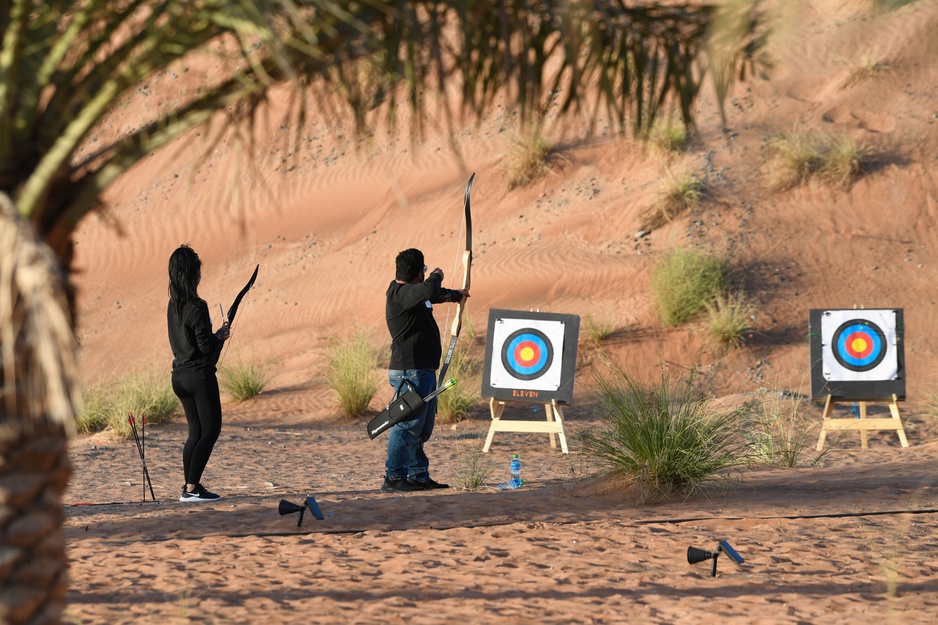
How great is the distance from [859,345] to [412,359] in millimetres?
5831

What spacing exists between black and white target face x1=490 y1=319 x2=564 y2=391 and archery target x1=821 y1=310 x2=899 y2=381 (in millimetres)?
2918

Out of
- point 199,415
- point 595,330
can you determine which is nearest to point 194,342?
point 199,415

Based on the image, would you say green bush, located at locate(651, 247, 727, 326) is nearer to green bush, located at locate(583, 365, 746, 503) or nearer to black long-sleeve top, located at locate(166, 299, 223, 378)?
green bush, located at locate(583, 365, 746, 503)

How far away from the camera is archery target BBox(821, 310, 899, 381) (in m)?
10.5

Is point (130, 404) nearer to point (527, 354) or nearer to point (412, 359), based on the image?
point (527, 354)

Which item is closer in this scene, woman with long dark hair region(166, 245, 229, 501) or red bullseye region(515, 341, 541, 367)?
woman with long dark hair region(166, 245, 229, 501)

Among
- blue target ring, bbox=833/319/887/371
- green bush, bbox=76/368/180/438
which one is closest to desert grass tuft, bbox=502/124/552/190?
green bush, bbox=76/368/180/438

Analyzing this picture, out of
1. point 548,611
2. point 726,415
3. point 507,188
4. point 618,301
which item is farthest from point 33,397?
point 507,188

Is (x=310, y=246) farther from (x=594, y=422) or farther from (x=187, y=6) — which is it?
(x=187, y=6)

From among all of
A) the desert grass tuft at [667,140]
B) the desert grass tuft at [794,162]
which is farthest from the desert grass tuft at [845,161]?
the desert grass tuft at [667,140]

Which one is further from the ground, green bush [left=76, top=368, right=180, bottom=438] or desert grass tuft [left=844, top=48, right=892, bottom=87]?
desert grass tuft [left=844, top=48, right=892, bottom=87]

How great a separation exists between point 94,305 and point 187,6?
2534 centimetres

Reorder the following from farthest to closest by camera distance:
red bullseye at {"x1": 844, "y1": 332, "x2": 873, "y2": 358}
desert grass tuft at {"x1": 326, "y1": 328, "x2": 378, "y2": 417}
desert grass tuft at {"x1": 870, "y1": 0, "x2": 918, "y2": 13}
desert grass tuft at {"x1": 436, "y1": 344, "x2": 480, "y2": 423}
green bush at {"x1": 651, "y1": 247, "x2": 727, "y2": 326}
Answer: green bush at {"x1": 651, "y1": 247, "x2": 727, "y2": 326} < desert grass tuft at {"x1": 326, "y1": 328, "x2": 378, "y2": 417} < desert grass tuft at {"x1": 436, "y1": 344, "x2": 480, "y2": 423} < red bullseye at {"x1": 844, "y1": 332, "x2": 873, "y2": 358} < desert grass tuft at {"x1": 870, "y1": 0, "x2": 918, "y2": 13}

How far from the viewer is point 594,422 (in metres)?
12.5
